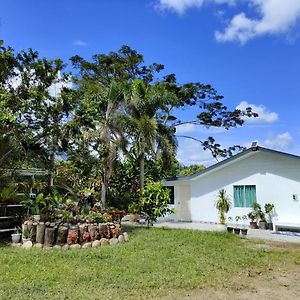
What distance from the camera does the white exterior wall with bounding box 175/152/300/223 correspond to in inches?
615

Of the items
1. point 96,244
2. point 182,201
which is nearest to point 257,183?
point 182,201

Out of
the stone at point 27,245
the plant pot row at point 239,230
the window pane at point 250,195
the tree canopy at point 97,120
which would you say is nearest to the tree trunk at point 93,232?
the stone at point 27,245

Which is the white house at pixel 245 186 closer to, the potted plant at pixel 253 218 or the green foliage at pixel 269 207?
the green foliage at pixel 269 207

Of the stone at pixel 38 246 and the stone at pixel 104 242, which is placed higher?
the stone at pixel 104 242

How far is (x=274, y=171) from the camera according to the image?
53.2 ft

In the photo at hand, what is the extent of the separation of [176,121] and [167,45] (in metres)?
14.2

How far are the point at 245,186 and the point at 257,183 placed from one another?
662mm

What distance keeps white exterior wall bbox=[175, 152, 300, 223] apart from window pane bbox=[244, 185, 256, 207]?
0.65ft

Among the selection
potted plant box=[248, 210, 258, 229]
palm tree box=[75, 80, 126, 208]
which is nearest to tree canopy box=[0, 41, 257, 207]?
palm tree box=[75, 80, 126, 208]

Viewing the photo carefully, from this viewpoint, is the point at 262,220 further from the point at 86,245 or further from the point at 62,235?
the point at 62,235

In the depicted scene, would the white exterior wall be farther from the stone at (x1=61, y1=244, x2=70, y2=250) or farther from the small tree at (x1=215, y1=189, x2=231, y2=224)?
the stone at (x1=61, y1=244, x2=70, y2=250)

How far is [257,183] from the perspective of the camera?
16609mm

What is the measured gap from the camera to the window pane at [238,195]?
17156 mm

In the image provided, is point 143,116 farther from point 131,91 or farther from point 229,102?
point 229,102
